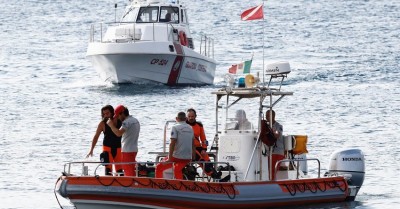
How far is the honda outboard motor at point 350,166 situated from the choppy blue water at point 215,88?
1.43 ft

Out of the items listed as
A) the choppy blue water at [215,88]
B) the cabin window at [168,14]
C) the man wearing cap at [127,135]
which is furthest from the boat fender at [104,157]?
the cabin window at [168,14]

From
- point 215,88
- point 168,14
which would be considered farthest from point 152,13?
point 215,88

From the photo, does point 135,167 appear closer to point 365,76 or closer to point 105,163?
point 105,163

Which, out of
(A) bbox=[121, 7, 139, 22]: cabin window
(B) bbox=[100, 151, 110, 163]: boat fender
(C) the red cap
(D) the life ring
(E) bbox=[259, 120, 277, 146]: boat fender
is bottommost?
(B) bbox=[100, 151, 110, 163]: boat fender

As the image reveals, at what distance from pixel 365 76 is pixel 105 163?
97.0 feet

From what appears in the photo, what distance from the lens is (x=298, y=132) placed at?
35188 mm

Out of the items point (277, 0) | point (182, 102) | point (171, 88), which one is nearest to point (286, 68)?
point (182, 102)

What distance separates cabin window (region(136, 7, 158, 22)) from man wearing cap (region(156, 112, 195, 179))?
2485 cm

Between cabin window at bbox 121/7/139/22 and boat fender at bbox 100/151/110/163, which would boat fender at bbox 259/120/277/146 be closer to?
boat fender at bbox 100/151/110/163

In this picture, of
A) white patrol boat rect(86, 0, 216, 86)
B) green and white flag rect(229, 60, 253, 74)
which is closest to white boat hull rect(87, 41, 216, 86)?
white patrol boat rect(86, 0, 216, 86)

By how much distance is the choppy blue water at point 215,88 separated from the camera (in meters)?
29.6

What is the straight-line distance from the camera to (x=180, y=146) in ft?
68.2

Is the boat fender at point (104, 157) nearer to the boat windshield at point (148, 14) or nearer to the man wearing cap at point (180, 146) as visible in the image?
the man wearing cap at point (180, 146)

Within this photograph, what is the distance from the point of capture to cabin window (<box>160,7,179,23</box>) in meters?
45.8
